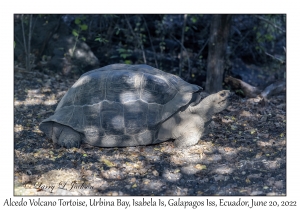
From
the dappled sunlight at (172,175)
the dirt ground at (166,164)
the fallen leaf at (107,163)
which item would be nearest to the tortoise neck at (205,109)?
the dirt ground at (166,164)

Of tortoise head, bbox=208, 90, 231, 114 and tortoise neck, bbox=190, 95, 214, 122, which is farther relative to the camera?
tortoise neck, bbox=190, 95, 214, 122

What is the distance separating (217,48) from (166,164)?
3586 millimetres

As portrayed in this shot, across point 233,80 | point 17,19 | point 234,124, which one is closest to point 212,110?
point 234,124

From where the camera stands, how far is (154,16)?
39.8 ft

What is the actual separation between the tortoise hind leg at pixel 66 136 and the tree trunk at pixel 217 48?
357 centimetres

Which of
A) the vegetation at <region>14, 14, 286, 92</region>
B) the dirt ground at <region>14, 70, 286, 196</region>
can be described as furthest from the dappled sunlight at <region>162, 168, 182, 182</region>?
the vegetation at <region>14, 14, 286, 92</region>

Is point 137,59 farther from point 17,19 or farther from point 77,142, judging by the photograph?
point 77,142

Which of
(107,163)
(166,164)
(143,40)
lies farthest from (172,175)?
(143,40)

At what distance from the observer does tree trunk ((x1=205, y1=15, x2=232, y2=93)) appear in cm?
841

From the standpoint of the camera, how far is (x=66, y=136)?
21.1 feet

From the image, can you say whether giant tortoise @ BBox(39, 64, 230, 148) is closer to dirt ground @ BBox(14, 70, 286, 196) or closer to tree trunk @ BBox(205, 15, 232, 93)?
dirt ground @ BBox(14, 70, 286, 196)

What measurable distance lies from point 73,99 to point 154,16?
6.25 metres

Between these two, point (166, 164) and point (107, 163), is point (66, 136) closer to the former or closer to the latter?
point (107, 163)

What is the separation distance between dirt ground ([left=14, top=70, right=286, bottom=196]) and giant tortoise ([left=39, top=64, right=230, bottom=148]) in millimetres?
181
